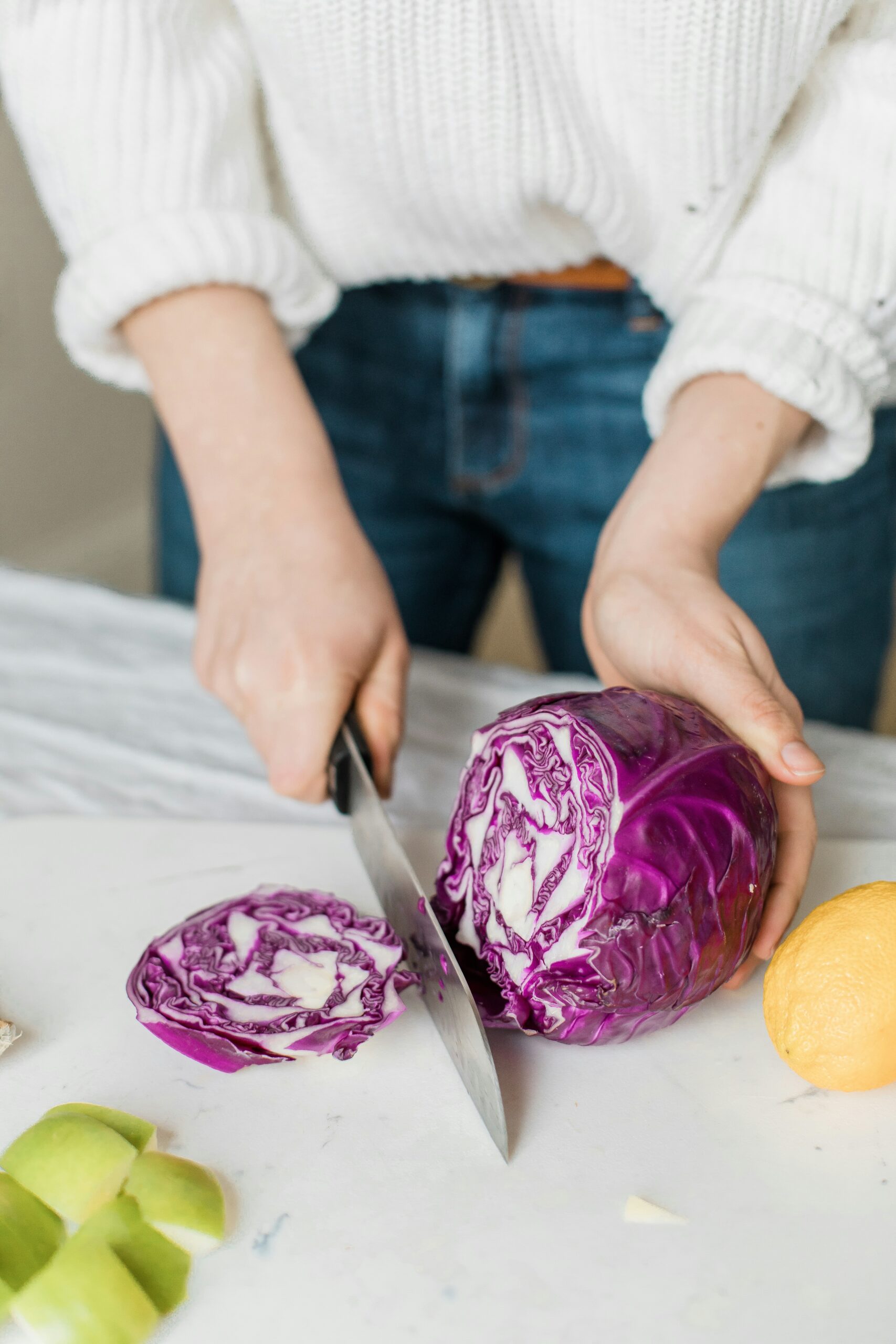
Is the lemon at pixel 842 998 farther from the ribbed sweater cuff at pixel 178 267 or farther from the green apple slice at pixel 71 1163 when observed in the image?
the ribbed sweater cuff at pixel 178 267

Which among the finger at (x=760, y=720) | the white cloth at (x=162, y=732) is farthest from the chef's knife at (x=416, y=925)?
the finger at (x=760, y=720)

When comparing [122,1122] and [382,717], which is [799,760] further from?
[122,1122]

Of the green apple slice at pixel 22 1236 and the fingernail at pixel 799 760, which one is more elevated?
the fingernail at pixel 799 760

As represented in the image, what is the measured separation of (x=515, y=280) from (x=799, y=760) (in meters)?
0.69

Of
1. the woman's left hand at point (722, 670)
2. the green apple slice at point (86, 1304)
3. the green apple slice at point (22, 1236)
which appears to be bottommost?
the green apple slice at point (22, 1236)

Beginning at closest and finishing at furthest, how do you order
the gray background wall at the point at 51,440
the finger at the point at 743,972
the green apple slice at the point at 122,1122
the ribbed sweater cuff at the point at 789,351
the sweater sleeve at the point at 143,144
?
1. the green apple slice at the point at 122,1122
2. the finger at the point at 743,972
3. the ribbed sweater cuff at the point at 789,351
4. the sweater sleeve at the point at 143,144
5. the gray background wall at the point at 51,440

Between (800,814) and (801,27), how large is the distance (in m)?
0.58

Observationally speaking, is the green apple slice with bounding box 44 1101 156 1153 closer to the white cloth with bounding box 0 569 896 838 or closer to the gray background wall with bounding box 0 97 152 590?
the white cloth with bounding box 0 569 896 838

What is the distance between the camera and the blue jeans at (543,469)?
128cm

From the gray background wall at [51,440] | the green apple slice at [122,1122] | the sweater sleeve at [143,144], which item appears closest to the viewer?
the green apple slice at [122,1122]

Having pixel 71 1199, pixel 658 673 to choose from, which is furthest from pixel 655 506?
pixel 71 1199

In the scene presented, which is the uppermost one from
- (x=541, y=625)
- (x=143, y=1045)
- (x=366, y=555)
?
(x=366, y=555)

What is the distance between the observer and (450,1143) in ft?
2.36

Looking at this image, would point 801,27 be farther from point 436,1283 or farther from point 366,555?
point 436,1283
